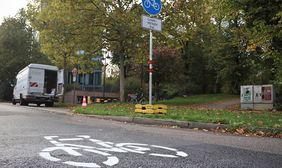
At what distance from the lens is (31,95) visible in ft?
85.5

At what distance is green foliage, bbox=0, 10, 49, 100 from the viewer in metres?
51.5

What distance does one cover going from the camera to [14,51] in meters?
52.0

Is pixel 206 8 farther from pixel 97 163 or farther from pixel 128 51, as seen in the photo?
pixel 97 163

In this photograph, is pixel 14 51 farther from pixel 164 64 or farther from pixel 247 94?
pixel 247 94

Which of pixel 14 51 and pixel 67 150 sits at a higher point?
pixel 14 51

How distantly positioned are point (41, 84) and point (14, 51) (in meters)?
28.7

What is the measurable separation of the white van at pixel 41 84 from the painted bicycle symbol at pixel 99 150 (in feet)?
66.1

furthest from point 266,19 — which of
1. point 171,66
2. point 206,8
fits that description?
point 171,66

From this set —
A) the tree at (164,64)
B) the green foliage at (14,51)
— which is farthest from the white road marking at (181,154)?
the green foliage at (14,51)

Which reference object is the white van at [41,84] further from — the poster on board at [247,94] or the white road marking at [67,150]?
the white road marking at [67,150]

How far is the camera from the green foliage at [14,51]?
5147 centimetres

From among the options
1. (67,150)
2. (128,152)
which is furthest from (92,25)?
(128,152)

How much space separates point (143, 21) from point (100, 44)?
11014mm

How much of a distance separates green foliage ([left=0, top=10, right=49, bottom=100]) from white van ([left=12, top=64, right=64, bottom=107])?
25.6 metres
